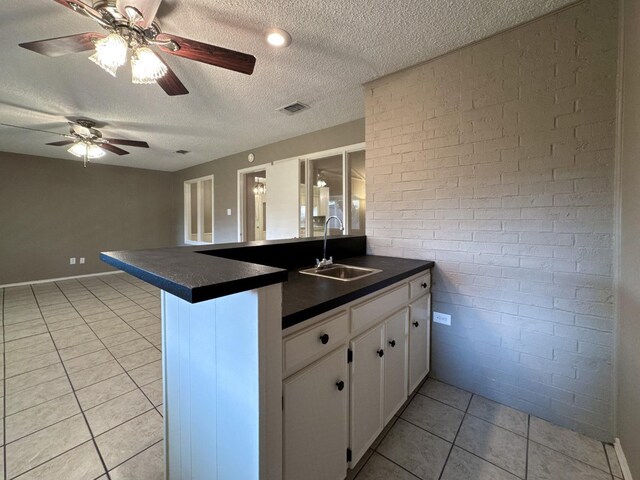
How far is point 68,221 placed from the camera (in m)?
5.33

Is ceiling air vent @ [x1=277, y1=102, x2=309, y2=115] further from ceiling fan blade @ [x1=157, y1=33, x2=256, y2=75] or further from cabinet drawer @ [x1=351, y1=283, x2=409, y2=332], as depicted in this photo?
cabinet drawer @ [x1=351, y1=283, x2=409, y2=332]

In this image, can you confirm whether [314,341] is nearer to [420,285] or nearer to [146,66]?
[420,285]

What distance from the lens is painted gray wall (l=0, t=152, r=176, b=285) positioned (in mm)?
4758

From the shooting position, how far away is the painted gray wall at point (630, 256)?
1.18m

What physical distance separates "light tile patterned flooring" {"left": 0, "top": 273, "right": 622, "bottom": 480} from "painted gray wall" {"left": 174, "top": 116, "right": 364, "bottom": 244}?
9.41ft

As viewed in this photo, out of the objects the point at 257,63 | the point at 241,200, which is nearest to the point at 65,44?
the point at 257,63

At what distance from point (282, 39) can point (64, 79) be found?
A: 82.2 inches

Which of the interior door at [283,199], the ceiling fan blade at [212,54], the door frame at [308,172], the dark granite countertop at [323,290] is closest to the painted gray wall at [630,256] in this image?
the dark granite countertop at [323,290]

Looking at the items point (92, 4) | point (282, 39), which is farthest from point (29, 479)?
point (282, 39)

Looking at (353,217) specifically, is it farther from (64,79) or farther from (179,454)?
(64,79)

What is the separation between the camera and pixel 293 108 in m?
2.95

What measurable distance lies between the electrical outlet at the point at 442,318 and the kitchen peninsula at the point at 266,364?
68 cm

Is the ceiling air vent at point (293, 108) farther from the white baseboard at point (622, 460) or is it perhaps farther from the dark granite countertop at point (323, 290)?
the white baseboard at point (622, 460)

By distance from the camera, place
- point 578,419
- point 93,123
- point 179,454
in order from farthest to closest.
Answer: point 93,123, point 578,419, point 179,454
